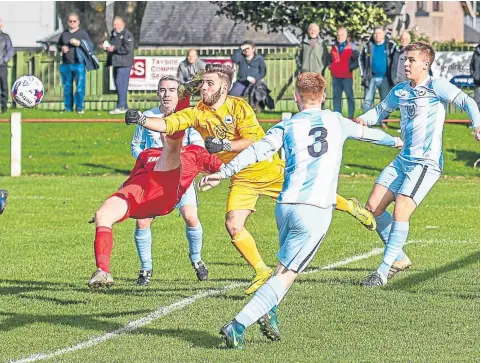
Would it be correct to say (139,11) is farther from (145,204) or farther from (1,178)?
(145,204)

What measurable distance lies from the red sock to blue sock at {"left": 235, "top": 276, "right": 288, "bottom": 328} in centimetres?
144

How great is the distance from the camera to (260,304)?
830cm

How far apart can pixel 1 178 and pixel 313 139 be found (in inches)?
615

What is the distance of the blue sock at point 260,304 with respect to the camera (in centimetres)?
827

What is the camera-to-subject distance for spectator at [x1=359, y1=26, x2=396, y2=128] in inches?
1019

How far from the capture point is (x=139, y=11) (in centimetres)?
3691

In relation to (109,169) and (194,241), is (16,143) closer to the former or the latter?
(109,169)

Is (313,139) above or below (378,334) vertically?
above

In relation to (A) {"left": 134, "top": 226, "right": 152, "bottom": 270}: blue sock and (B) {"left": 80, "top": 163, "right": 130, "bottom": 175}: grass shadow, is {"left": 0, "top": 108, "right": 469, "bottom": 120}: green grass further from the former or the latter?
(A) {"left": 134, "top": 226, "right": 152, "bottom": 270}: blue sock

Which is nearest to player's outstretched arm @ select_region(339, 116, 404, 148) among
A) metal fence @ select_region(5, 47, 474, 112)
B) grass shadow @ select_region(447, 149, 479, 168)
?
grass shadow @ select_region(447, 149, 479, 168)

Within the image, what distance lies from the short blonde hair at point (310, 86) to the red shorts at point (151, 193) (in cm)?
182

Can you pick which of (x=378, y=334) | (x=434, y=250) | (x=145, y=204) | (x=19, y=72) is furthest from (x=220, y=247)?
(x=19, y=72)

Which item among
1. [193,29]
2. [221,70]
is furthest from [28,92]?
[193,29]

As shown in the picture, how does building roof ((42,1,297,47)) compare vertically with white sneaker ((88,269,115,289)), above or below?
above
